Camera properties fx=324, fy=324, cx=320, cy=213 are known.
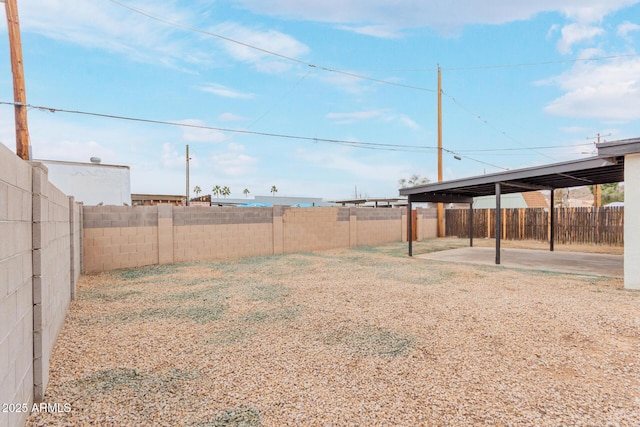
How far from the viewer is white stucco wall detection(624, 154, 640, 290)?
6.20 metres

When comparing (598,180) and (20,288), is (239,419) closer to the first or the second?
(20,288)

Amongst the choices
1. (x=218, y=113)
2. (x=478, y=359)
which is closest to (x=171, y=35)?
(x=218, y=113)

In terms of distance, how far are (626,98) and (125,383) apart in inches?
1058

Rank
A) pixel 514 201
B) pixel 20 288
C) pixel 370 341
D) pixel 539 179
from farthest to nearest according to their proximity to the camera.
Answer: pixel 514 201 < pixel 539 179 < pixel 370 341 < pixel 20 288

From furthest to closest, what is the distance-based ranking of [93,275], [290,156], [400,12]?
[290,156] → [400,12] → [93,275]

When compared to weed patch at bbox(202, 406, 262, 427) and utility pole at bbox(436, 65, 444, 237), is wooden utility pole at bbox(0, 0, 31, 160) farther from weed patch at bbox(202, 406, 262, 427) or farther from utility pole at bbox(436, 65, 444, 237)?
utility pole at bbox(436, 65, 444, 237)

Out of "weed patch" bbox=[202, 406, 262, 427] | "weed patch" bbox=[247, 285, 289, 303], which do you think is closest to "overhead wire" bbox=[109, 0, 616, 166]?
"weed patch" bbox=[247, 285, 289, 303]

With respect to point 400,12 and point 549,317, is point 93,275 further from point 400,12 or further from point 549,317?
point 400,12

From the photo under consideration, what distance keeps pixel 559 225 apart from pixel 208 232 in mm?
15617

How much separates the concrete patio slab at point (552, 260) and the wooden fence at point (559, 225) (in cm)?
369

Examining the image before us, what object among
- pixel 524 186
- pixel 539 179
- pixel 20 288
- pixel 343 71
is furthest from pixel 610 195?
pixel 20 288

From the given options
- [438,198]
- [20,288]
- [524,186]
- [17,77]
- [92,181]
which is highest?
[17,77]

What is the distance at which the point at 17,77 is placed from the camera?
798 centimetres

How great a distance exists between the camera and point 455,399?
8.41 feet
